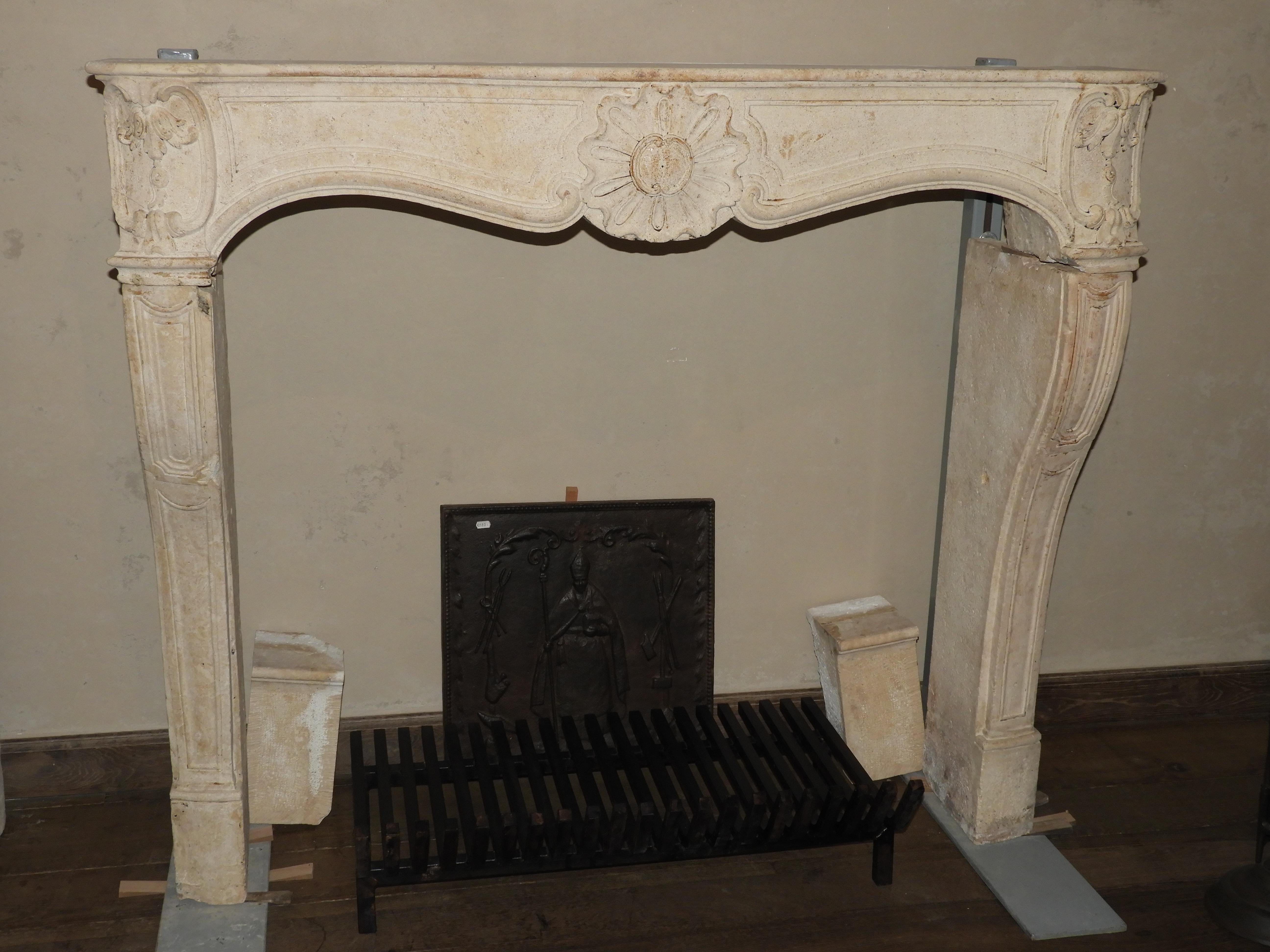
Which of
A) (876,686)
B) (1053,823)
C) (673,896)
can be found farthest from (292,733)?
(1053,823)

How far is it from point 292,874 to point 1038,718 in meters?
2.40

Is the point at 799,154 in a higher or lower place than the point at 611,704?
higher

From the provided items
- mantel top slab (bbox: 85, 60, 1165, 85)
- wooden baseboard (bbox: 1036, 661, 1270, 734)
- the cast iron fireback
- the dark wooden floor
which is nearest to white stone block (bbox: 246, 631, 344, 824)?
the dark wooden floor

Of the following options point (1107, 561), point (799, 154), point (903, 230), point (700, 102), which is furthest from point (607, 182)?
point (1107, 561)

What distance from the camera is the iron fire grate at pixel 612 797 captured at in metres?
2.99

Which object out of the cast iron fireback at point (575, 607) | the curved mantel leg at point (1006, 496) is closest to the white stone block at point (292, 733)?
the cast iron fireback at point (575, 607)

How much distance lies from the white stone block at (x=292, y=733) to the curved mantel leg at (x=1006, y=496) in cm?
178

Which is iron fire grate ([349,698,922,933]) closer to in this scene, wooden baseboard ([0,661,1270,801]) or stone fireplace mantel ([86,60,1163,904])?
wooden baseboard ([0,661,1270,801])

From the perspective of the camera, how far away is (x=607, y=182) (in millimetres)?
2555

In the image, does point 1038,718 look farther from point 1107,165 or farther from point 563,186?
point 563,186

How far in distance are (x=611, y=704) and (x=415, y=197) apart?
5.60 ft

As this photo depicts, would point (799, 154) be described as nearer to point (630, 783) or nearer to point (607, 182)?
point (607, 182)

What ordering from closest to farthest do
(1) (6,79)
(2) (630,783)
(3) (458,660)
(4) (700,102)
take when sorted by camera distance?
(4) (700,102)
(1) (6,79)
(2) (630,783)
(3) (458,660)

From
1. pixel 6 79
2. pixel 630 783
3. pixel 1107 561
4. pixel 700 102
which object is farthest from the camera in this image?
pixel 1107 561
